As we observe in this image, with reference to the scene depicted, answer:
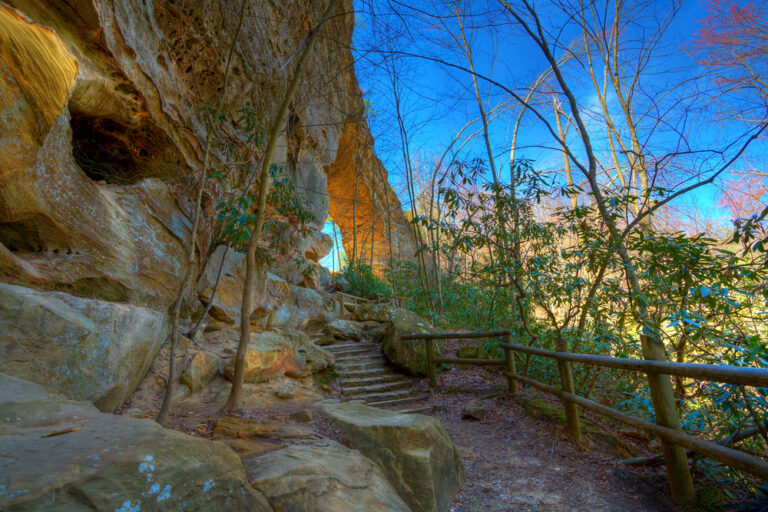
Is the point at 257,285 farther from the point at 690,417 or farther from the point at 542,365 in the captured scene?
the point at 690,417

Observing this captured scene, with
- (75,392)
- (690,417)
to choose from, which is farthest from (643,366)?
(75,392)

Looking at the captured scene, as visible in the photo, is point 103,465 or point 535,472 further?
point 535,472

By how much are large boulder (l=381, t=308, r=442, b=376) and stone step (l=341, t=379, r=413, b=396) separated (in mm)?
318

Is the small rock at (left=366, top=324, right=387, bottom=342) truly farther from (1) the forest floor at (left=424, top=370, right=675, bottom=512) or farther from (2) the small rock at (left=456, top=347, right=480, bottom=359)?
(1) the forest floor at (left=424, top=370, right=675, bottom=512)

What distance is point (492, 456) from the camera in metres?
3.68

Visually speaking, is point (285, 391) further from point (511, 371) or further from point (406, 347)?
point (511, 371)

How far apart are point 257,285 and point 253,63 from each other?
4.32 m

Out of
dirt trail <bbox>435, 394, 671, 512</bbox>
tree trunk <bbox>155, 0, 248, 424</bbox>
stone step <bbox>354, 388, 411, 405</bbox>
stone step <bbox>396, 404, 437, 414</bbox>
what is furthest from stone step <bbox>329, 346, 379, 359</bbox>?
tree trunk <bbox>155, 0, 248, 424</bbox>

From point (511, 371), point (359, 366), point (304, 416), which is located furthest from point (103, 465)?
point (359, 366)

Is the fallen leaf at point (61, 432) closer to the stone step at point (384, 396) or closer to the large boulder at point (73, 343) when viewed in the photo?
the large boulder at point (73, 343)

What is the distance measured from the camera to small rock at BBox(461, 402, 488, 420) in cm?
477

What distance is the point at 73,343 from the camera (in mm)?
2744

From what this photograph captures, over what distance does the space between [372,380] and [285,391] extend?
182 cm

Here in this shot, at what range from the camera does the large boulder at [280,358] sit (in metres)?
5.08
